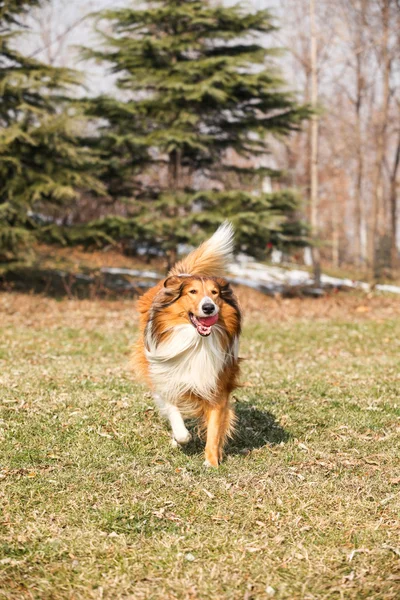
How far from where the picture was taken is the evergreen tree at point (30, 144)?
17.7 meters

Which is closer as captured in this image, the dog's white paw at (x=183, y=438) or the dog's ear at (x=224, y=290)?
the dog's ear at (x=224, y=290)

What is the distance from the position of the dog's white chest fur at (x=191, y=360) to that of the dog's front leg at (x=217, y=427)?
15 centimetres

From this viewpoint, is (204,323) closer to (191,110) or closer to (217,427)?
(217,427)

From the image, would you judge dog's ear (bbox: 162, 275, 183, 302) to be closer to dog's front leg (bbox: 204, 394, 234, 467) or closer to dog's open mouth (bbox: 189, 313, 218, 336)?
dog's open mouth (bbox: 189, 313, 218, 336)

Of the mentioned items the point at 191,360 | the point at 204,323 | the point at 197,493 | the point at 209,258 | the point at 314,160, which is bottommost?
the point at 197,493

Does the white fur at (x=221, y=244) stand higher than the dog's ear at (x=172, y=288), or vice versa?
the white fur at (x=221, y=244)

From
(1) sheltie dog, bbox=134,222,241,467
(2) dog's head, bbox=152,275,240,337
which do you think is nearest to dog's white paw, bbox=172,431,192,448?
(1) sheltie dog, bbox=134,222,241,467

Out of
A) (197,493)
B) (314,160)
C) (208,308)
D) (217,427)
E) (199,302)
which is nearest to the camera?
(197,493)

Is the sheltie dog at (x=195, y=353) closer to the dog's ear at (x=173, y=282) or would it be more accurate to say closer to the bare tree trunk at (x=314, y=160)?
the dog's ear at (x=173, y=282)

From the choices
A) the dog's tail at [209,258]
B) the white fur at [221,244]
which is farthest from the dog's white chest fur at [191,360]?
the white fur at [221,244]

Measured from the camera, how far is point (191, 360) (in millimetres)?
5902

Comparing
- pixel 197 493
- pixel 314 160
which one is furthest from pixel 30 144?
pixel 197 493

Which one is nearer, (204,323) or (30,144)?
(204,323)

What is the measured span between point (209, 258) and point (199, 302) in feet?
3.40
